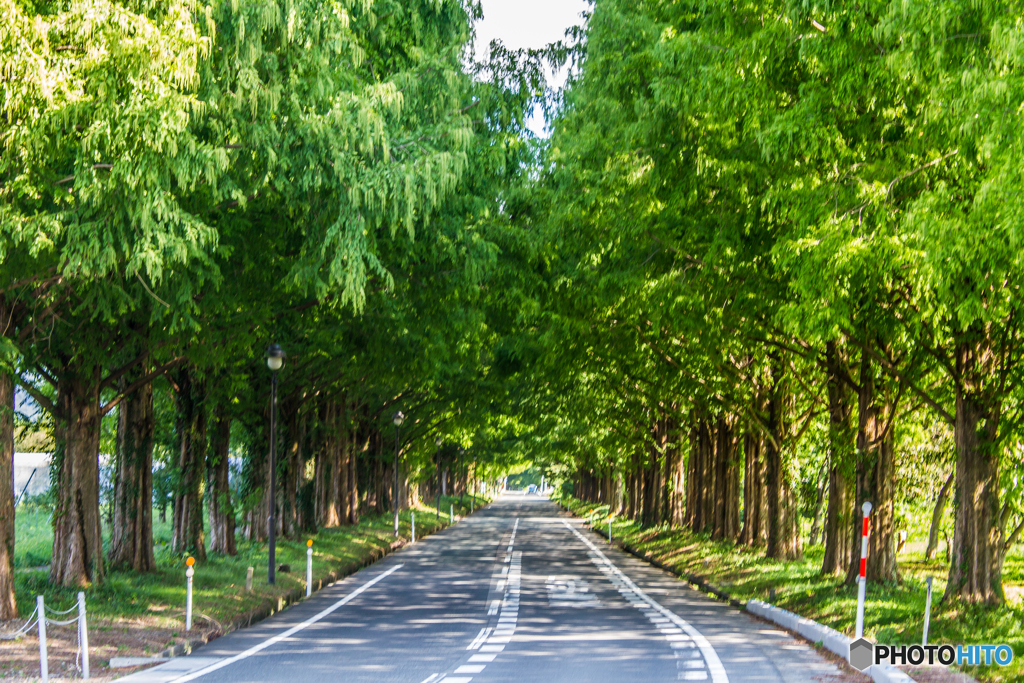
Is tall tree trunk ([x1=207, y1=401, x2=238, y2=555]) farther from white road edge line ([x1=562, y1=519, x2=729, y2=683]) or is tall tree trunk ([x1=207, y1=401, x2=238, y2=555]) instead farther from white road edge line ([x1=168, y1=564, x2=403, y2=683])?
white road edge line ([x1=562, y1=519, x2=729, y2=683])

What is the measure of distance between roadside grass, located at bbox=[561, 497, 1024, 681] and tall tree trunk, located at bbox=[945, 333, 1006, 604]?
40 centimetres

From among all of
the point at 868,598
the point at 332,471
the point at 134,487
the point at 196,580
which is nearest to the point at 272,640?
the point at 196,580

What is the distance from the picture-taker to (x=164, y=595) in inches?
741

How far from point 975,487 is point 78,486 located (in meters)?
15.1

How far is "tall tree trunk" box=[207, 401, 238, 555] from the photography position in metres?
27.8

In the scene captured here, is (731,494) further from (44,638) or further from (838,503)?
(44,638)

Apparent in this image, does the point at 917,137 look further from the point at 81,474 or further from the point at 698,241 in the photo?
the point at 81,474

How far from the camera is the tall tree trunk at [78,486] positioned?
60.5 feet

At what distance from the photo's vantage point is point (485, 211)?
15.1m

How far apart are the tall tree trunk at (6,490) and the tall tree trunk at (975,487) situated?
13.8 metres

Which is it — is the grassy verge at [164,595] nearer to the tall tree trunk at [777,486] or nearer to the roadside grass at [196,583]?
the roadside grass at [196,583]

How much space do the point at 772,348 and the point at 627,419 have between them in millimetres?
29702

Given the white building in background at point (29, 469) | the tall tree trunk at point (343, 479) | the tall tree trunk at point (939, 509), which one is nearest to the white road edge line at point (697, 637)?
the tall tree trunk at point (939, 509)

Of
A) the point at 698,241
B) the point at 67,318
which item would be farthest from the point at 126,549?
the point at 698,241
